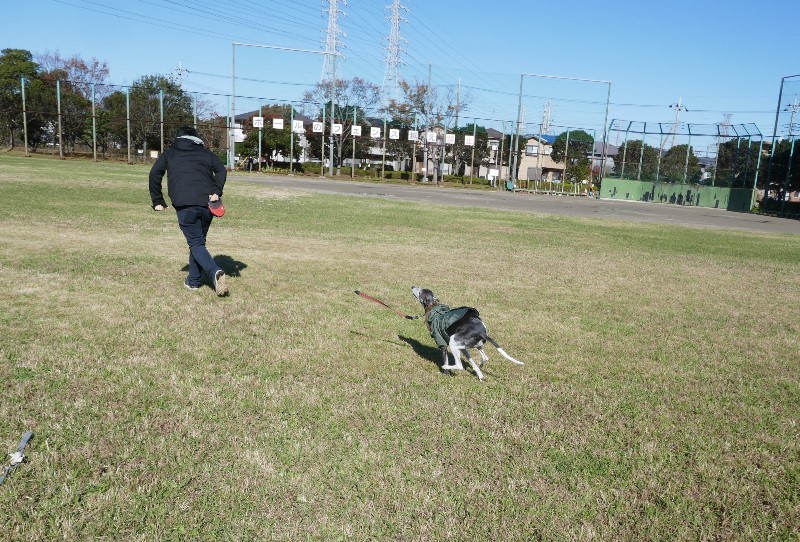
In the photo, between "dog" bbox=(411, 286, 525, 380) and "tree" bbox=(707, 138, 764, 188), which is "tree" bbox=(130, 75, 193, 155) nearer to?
"tree" bbox=(707, 138, 764, 188)

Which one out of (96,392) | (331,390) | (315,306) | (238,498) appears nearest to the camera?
(238,498)

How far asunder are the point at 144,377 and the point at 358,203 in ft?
63.0

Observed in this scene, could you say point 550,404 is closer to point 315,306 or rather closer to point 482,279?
point 315,306

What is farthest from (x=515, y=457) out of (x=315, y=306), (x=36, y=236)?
(x=36, y=236)

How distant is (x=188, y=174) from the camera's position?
7.03m

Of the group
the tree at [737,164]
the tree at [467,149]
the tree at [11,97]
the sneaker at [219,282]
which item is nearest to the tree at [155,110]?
the tree at [11,97]

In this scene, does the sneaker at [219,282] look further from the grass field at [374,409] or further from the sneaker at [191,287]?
the sneaker at [191,287]

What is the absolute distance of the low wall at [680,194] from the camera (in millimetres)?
40438

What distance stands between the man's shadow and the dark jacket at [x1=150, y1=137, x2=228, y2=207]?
313 cm

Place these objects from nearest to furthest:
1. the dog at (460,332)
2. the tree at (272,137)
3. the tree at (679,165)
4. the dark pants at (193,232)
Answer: the dog at (460,332), the dark pants at (193,232), the tree at (679,165), the tree at (272,137)

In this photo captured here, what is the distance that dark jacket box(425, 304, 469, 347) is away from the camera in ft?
14.5

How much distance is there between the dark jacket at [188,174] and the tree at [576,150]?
51459 mm

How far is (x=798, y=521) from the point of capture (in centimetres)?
294

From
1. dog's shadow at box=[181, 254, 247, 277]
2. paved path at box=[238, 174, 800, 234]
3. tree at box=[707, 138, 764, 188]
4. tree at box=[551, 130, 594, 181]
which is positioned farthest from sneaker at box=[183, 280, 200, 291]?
tree at box=[551, 130, 594, 181]
